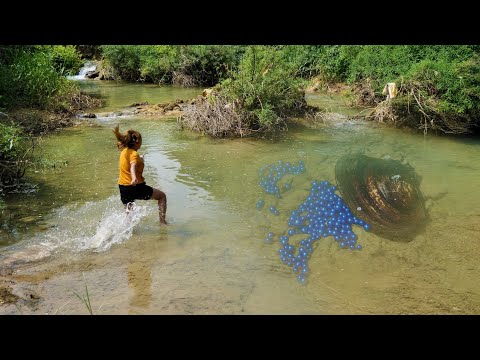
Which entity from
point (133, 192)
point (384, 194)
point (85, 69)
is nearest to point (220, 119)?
point (384, 194)

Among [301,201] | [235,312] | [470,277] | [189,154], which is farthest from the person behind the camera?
[189,154]

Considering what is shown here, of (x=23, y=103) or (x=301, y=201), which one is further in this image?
(x=23, y=103)

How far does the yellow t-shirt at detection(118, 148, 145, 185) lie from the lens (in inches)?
235

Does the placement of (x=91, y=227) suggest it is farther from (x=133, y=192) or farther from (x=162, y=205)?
(x=162, y=205)

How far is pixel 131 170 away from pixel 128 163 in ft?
0.43

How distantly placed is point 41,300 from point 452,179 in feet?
27.3

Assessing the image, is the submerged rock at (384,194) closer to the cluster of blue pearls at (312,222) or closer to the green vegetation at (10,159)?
the cluster of blue pearls at (312,222)

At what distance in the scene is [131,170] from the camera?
5.97 m

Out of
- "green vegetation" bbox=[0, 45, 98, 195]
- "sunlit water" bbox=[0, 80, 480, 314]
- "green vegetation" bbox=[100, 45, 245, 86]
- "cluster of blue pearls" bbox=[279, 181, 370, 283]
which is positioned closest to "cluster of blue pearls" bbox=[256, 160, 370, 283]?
"cluster of blue pearls" bbox=[279, 181, 370, 283]

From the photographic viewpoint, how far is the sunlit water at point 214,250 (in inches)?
183

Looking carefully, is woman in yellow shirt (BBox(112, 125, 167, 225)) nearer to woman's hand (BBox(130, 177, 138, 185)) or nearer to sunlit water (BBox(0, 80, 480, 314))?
woman's hand (BBox(130, 177, 138, 185))

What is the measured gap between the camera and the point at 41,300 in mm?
4543
